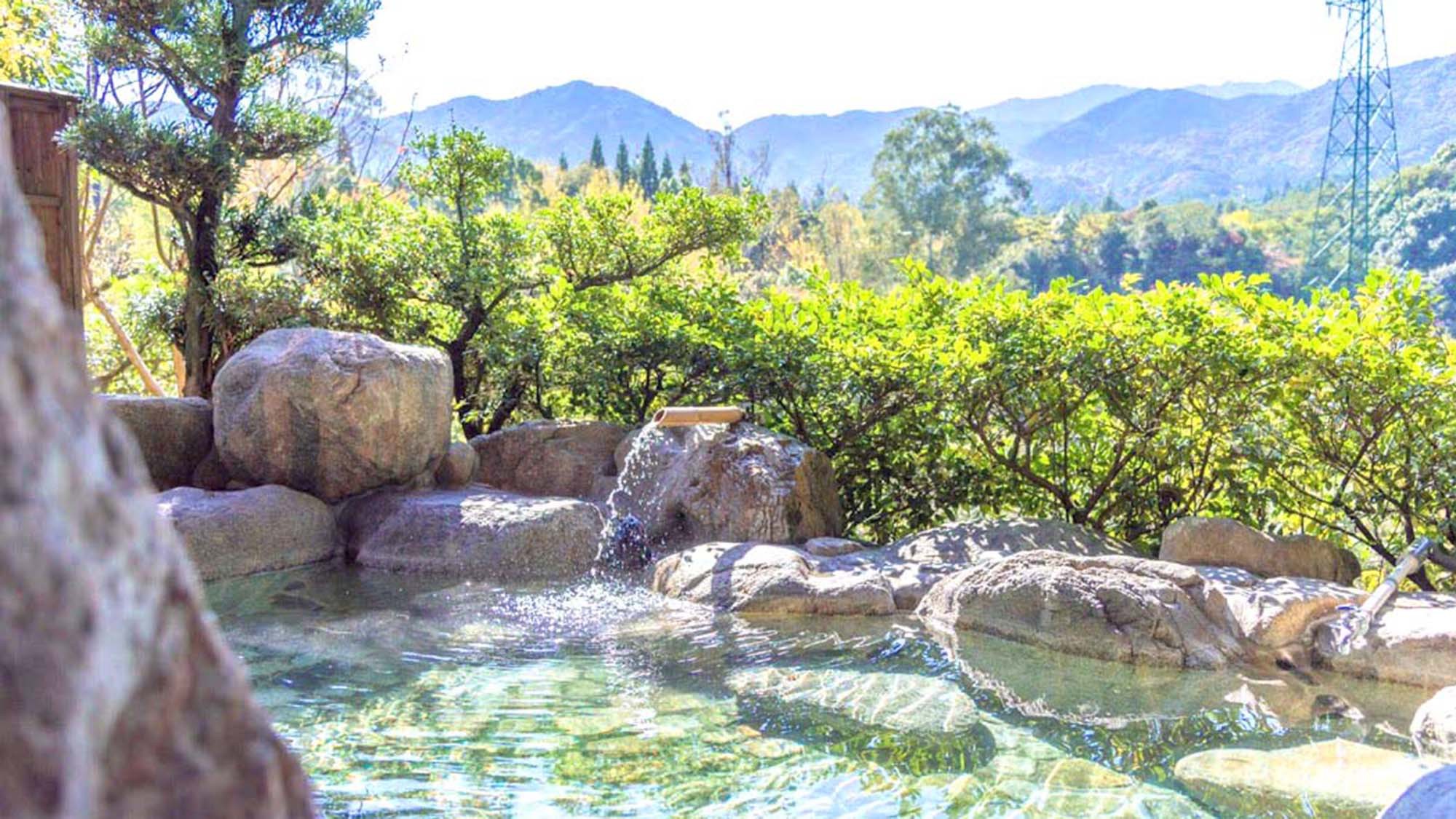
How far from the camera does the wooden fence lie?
7336mm

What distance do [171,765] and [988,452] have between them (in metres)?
7.50

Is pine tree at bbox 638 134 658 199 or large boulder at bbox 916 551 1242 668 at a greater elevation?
pine tree at bbox 638 134 658 199

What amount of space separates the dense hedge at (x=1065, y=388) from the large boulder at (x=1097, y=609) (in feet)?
5.35

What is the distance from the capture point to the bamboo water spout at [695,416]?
7680mm

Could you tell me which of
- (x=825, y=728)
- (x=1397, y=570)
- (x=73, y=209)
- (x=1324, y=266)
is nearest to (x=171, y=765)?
(x=825, y=728)

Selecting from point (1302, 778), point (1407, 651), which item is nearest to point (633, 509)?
point (1407, 651)

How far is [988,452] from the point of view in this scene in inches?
316

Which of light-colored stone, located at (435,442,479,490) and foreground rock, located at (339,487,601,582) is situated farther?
light-colored stone, located at (435,442,479,490)

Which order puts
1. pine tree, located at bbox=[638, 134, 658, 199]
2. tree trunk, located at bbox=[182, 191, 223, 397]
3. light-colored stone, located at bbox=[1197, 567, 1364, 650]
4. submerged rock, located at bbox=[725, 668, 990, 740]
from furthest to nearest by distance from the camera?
pine tree, located at bbox=[638, 134, 658, 199] < tree trunk, located at bbox=[182, 191, 223, 397] < light-colored stone, located at bbox=[1197, 567, 1364, 650] < submerged rock, located at bbox=[725, 668, 990, 740]

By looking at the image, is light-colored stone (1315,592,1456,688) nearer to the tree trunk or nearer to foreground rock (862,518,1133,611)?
foreground rock (862,518,1133,611)

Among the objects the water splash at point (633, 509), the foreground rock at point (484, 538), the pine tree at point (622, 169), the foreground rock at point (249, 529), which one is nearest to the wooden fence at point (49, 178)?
the foreground rock at point (249, 529)

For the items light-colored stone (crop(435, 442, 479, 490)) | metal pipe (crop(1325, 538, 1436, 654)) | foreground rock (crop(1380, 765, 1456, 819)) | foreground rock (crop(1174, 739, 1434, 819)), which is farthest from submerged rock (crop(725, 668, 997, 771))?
light-colored stone (crop(435, 442, 479, 490))

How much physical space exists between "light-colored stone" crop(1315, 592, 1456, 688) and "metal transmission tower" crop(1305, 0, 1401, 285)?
96.8 feet

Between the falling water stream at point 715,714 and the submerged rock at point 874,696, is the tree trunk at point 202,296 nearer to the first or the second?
the falling water stream at point 715,714
